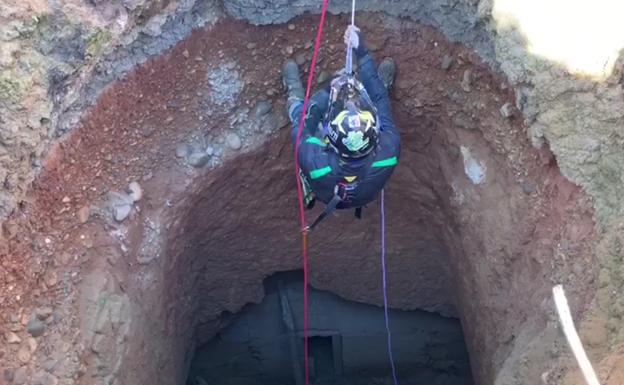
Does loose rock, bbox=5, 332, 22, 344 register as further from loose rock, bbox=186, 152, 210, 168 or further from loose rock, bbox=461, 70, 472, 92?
loose rock, bbox=461, 70, 472, 92

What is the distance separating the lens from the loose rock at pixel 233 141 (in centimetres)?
495

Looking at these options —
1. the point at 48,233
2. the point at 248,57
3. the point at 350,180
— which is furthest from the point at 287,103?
the point at 48,233

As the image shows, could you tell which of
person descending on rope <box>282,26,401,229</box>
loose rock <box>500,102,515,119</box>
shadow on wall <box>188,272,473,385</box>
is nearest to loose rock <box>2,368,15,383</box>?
person descending on rope <box>282,26,401,229</box>

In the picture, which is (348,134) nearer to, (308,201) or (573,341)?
(308,201)

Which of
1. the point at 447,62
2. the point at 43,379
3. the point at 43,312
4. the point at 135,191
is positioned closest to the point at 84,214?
the point at 135,191

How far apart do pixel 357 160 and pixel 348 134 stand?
0.78 feet

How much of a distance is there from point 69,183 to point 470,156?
2518 mm

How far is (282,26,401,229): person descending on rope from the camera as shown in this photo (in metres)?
4.10

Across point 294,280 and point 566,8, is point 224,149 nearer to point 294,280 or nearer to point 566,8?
point 294,280

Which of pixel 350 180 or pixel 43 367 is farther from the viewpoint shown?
pixel 350 180

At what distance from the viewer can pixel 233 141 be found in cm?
495

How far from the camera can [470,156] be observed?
Answer: 4.77 meters

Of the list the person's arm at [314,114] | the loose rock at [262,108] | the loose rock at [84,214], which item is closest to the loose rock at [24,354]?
the loose rock at [84,214]

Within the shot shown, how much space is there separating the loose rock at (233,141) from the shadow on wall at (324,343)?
1680mm
